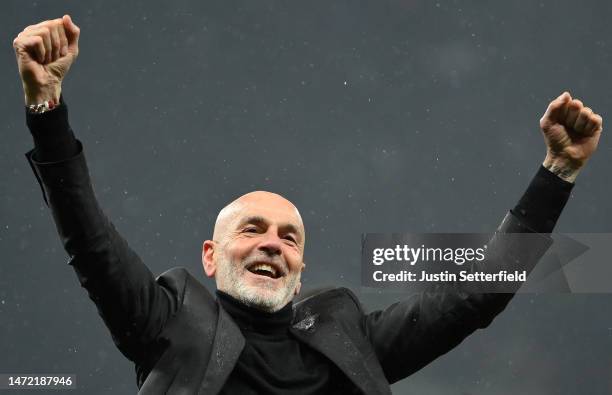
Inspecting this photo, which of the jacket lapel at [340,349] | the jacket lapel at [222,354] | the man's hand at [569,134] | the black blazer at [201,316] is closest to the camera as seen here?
the black blazer at [201,316]

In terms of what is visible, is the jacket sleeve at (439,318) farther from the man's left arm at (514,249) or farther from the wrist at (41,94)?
the wrist at (41,94)

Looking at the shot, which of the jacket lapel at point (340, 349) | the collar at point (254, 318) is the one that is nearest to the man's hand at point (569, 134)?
the jacket lapel at point (340, 349)

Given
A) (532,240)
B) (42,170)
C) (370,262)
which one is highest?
(42,170)

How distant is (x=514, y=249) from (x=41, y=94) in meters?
2.79

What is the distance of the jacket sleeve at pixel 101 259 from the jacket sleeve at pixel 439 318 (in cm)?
142

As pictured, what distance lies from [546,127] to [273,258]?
1801 mm

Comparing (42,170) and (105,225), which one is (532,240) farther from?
(42,170)

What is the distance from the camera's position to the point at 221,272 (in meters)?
5.20

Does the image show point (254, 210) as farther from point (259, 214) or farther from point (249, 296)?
point (249, 296)

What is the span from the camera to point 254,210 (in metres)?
5.28

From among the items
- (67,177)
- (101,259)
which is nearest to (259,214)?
(101,259)

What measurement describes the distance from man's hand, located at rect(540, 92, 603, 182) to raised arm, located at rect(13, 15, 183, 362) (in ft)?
8.30

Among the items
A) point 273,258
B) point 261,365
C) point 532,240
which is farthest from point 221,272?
point 532,240

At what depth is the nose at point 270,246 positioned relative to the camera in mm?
5066
